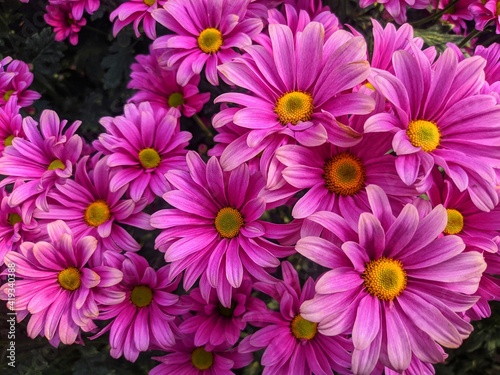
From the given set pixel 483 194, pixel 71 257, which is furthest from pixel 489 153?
pixel 71 257

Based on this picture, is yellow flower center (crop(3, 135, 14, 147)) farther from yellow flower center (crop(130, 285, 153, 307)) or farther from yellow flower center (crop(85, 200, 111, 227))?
yellow flower center (crop(130, 285, 153, 307))

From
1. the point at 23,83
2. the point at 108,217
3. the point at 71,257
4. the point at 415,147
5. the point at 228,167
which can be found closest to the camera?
the point at 415,147

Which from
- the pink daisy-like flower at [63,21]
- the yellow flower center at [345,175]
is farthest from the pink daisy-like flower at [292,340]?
the pink daisy-like flower at [63,21]

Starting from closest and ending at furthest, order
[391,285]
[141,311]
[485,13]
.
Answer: [391,285] → [141,311] → [485,13]

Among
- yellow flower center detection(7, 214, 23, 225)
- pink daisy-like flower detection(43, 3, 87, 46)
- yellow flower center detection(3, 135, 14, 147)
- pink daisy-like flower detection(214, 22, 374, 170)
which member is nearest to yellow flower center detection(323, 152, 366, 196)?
pink daisy-like flower detection(214, 22, 374, 170)

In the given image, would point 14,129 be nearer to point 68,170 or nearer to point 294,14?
point 68,170

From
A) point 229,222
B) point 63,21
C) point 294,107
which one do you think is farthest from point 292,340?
point 63,21

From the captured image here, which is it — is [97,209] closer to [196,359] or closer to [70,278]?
[70,278]
